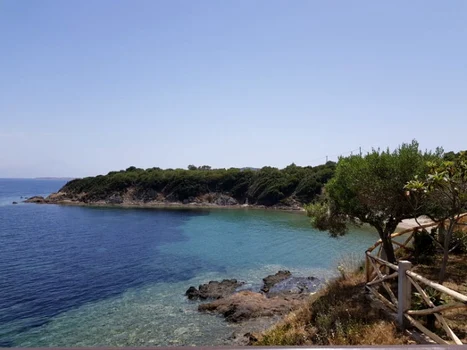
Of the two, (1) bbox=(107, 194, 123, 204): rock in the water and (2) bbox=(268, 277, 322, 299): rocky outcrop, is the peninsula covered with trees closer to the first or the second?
(1) bbox=(107, 194, 123, 204): rock in the water

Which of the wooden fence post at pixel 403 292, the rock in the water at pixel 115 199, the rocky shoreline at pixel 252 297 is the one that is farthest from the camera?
the rock in the water at pixel 115 199

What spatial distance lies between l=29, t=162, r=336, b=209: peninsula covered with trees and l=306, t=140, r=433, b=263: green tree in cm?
6943

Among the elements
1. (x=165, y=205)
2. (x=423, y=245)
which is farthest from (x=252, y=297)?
(x=165, y=205)

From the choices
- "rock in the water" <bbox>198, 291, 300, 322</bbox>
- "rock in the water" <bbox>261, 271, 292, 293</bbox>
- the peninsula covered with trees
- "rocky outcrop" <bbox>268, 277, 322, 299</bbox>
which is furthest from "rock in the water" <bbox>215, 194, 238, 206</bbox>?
"rock in the water" <bbox>198, 291, 300, 322</bbox>

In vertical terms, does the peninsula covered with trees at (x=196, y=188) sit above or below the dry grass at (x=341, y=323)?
above

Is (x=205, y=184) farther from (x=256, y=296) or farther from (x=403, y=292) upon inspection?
(x=403, y=292)

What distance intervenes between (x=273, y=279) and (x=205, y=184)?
71589 mm

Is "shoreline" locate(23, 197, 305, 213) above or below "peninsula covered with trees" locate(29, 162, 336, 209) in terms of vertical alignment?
below

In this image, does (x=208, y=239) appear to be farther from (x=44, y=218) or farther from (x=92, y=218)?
(x=44, y=218)

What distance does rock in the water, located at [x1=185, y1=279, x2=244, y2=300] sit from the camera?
2434cm

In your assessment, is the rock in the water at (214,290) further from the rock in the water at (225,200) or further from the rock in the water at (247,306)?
the rock in the water at (225,200)

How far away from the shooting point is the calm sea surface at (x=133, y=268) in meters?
19.0

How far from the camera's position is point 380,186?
13.4m

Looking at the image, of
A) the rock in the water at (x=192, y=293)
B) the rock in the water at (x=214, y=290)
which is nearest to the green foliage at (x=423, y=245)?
the rock in the water at (x=214, y=290)
